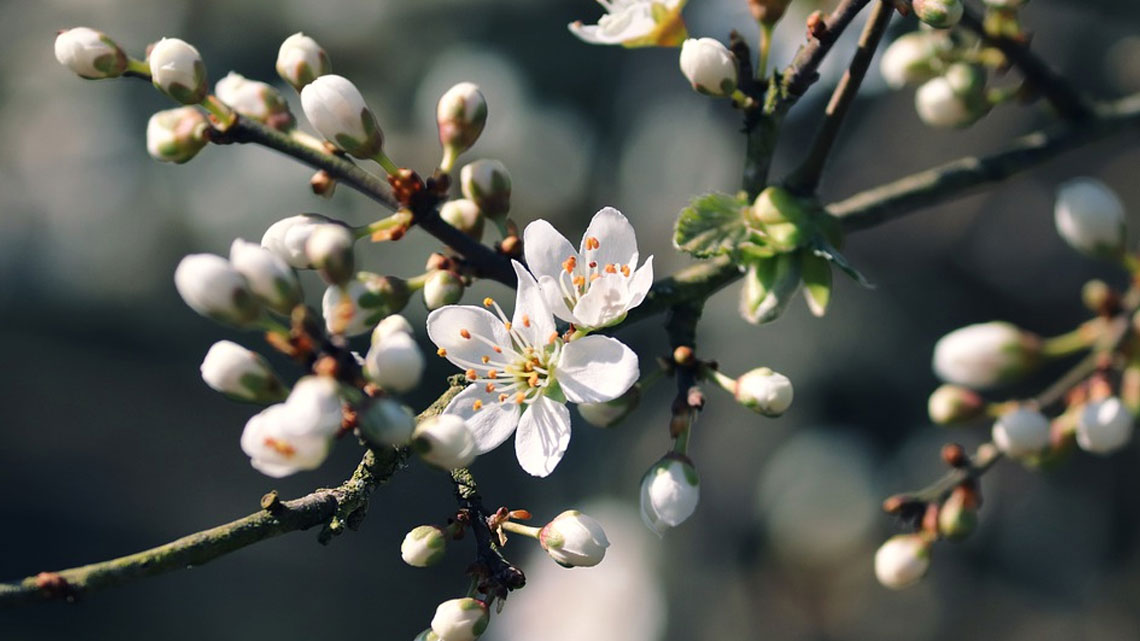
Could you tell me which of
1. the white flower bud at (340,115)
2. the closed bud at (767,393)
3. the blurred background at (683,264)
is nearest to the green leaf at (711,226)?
the closed bud at (767,393)

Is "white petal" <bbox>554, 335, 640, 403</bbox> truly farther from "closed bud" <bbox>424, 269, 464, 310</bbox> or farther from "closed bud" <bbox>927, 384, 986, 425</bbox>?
"closed bud" <bbox>927, 384, 986, 425</bbox>

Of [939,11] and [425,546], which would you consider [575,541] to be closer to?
[425,546]

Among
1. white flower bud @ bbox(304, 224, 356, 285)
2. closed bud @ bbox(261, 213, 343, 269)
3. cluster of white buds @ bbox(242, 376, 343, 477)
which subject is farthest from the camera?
closed bud @ bbox(261, 213, 343, 269)

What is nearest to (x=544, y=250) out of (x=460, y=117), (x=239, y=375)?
(x=460, y=117)

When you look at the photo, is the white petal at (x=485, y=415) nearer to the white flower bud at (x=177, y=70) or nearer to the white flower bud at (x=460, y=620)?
the white flower bud at (x=460, y=620)

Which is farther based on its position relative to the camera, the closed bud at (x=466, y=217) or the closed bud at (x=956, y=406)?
the closed bud at (x=956, y=406)

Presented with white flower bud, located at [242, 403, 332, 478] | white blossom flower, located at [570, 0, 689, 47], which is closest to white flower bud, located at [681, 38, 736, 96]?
white blossom flower, located at [570, 0, 689, 47]
